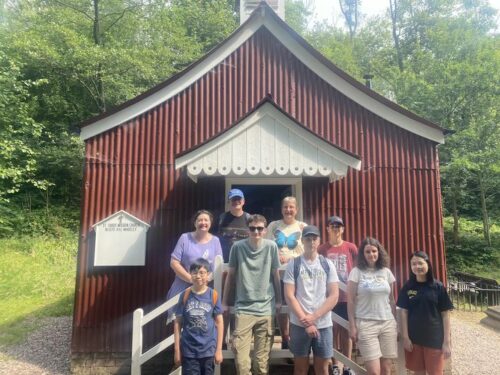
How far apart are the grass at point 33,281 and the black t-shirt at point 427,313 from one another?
7.53 meters

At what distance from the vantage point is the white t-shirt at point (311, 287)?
3.79 m

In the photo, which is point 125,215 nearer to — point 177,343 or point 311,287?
point 177,343

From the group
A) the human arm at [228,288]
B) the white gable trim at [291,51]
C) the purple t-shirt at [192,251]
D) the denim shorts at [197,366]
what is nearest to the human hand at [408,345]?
the human arm at [228,288]

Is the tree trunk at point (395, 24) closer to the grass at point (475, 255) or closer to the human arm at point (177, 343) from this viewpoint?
the grass at point (475, 255)

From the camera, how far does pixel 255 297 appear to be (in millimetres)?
3941

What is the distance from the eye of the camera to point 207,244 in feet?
14.7

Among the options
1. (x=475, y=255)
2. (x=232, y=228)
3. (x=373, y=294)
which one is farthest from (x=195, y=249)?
(x=475, y=255)

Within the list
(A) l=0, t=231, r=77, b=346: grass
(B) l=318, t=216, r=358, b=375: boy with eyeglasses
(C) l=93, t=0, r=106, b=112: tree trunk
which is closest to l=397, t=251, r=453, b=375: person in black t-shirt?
(B) l=318, t=216, r=358, b=375: boy with eyeglasses

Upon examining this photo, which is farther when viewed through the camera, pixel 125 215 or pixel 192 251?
pixel 125 215

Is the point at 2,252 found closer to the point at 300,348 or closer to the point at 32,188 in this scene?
the point at 32,188

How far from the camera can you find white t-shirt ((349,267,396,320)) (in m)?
3.90

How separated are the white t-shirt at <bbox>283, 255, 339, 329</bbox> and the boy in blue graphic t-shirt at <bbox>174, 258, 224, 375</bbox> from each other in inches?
31.5

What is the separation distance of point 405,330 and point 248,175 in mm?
3032

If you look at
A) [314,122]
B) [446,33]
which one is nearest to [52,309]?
[314,122]
